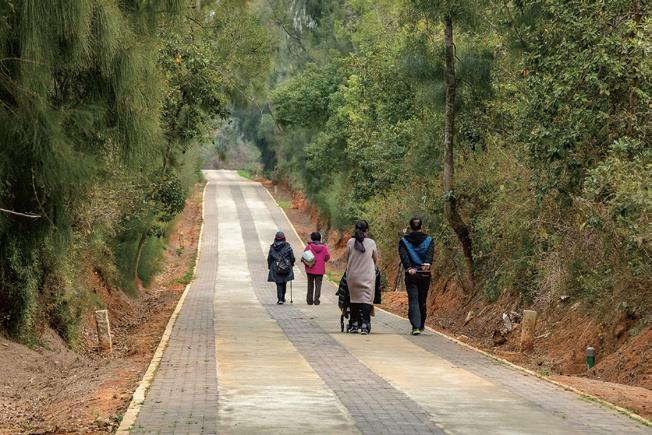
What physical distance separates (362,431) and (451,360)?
566 centimetres

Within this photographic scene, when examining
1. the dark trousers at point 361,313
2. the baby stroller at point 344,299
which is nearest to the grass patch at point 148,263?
the baby stroller at point 344,299

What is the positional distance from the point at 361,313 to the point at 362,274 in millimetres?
894

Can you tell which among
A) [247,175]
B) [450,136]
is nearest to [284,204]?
[247,175]

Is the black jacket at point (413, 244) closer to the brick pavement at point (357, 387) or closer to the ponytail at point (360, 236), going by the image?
the ponytail at point (360, 236)

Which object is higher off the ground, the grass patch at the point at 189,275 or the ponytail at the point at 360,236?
the ponytail at the point at 360,236

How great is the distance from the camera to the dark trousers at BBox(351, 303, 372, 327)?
1723cm

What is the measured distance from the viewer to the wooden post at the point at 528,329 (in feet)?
57.7

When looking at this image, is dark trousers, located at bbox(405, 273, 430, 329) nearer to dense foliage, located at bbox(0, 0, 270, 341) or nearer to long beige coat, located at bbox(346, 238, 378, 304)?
long beige coat, located at bbox(346, 238, 378, 304)

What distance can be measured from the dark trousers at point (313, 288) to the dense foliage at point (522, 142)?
354 centimetres

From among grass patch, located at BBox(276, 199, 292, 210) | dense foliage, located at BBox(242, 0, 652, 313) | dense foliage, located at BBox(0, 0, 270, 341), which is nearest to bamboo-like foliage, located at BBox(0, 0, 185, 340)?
dense foliage, located at BBox(0, 0, 270, 341)

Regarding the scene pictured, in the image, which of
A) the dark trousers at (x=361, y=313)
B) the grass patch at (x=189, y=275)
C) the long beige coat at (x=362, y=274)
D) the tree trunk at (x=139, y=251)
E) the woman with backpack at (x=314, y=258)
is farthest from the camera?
the grass patch at (x=189, y=275)

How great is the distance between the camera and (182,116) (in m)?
29.5

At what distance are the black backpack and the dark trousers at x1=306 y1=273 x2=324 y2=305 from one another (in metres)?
0.55

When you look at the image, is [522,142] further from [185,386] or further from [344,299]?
[185,386]
